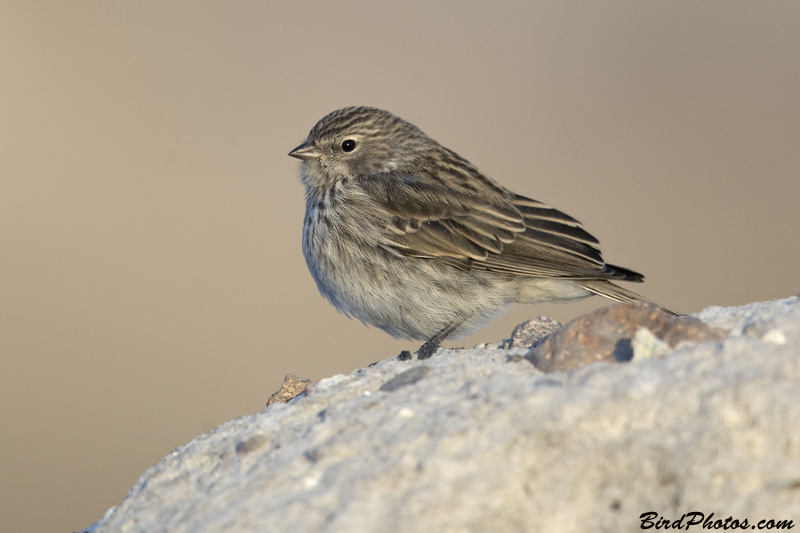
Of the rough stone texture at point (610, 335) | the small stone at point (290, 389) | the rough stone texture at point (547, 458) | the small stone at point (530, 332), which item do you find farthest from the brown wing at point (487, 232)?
the rough stone texture at point (547, 458)

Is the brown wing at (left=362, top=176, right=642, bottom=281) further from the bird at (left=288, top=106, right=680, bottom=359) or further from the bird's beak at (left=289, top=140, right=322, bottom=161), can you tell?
the bird's beak at (left=289, top=140, right=322, bottom=161)

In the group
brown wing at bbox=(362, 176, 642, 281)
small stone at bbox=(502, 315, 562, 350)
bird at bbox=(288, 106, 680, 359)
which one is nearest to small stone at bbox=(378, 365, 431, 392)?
small stone at bbox=(502, 315, 562, 350)

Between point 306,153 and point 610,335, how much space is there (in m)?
3.79

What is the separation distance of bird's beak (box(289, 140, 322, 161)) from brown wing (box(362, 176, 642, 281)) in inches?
19.2

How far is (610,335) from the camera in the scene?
2928 millimetres

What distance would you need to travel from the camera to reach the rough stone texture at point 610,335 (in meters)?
2.83

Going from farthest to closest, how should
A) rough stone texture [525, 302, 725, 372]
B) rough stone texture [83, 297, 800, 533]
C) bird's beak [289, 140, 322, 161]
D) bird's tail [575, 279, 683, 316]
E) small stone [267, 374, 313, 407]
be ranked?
bird's beak [289, 140, 322, 161] → bird's tail [575, 279, 683, 316] → small stone [267, 374, 313, 407] → rough stone texture [525, 302, 725, 372] → rough stone texture [83, 297, 800, 533]

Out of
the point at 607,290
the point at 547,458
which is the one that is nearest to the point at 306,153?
the point at 607,290

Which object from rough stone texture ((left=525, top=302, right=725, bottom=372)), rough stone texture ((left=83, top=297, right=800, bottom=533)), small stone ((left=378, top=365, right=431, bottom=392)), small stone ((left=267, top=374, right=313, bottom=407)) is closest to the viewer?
rough stone texture ((left=83, top=297, right=800, bottom=533))

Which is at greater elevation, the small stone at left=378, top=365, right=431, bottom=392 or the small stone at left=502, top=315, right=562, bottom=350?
the small stone at left=502, top=315, right=562, bottom=350

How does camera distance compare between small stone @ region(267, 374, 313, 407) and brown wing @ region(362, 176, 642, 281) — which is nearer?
small stone @ region(267, 374, 313, 407)

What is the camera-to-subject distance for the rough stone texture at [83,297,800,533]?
2.21m

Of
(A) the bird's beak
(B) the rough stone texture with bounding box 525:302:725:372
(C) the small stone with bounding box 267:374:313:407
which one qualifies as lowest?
(B) the rough stone texture with bounding box 525:302:725:372

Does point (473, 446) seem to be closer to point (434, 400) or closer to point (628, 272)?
point (434, 400)
